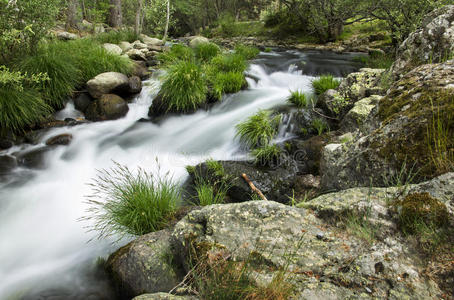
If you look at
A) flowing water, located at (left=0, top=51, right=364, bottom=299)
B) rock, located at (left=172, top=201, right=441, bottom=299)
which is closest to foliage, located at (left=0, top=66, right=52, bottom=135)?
flowing water, located at (left=0, top=51, right=364, bottom=299)

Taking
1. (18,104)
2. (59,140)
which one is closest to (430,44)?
(59,140)

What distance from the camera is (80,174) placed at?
548cm

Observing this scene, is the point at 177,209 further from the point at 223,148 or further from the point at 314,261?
the point at 223,148

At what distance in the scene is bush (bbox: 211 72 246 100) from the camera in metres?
7.52

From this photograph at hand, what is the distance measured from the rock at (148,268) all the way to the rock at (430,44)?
4637mm

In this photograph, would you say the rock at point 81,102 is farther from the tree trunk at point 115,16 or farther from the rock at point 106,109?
the tree trunk at point 115,16

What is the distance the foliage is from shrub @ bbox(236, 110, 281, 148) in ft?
15.3

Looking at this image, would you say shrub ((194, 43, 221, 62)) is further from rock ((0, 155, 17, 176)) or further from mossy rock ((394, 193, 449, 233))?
mossy rock ((394, 193, 449, 233))

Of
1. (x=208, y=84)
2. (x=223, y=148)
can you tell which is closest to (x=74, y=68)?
(x=208, y=84)

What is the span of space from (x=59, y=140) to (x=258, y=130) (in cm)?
469

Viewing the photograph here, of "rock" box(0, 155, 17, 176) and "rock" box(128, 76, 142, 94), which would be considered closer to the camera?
"rock" box(0, 155, 17, 176)

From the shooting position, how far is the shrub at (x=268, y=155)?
207 inches

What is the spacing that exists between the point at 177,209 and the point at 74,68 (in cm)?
627

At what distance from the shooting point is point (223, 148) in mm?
6098
